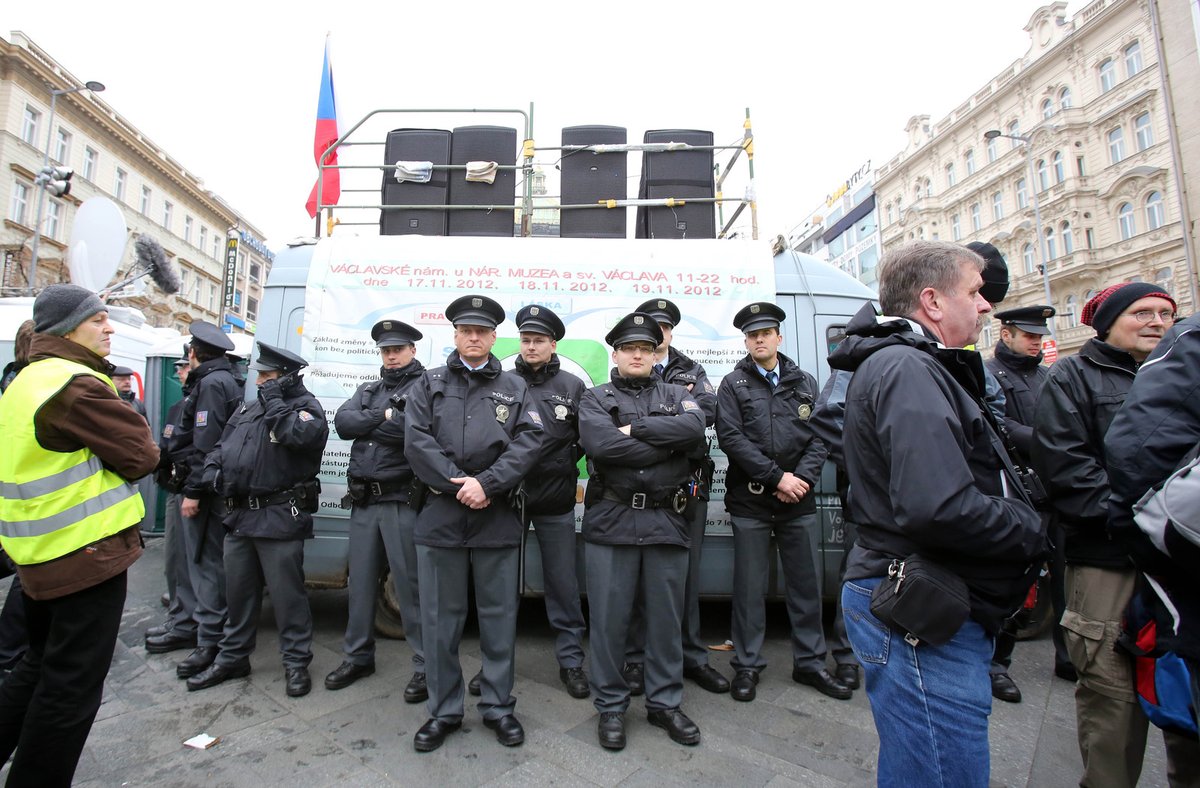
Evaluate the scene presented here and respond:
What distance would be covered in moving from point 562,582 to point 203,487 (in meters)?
2.46

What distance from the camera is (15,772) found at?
2139 mm

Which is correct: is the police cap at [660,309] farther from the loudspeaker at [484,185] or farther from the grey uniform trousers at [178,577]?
the grey uniform trousers at [178,577]

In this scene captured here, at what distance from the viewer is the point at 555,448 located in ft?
11.4

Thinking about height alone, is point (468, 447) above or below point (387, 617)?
above

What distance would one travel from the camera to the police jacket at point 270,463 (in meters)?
3.63

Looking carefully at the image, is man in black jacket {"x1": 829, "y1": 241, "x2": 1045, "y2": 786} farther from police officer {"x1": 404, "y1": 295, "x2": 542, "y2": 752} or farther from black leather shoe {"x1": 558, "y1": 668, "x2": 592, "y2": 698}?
black leather shoe {"x1": 558, "y1": 668, "x2": 592, "y2": 698}

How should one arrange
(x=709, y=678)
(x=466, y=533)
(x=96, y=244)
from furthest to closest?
(x=96, y=244), (x=709, y=678), (x=466, y=533)

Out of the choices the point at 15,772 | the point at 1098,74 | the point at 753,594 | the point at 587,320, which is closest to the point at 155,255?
the point at 587,320

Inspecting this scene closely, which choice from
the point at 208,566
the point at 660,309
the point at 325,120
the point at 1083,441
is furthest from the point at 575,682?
the point at 325,120

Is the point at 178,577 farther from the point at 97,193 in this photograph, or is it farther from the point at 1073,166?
the point at 1073,166

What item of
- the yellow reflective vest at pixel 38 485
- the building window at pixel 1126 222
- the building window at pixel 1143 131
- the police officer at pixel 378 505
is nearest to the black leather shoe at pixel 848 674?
the police officer at pixel 378 505

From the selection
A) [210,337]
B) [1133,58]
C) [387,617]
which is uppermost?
[1133,58]

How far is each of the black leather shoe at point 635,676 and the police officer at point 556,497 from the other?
0.85ft

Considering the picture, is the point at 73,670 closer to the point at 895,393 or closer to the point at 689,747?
the point at 689,747
